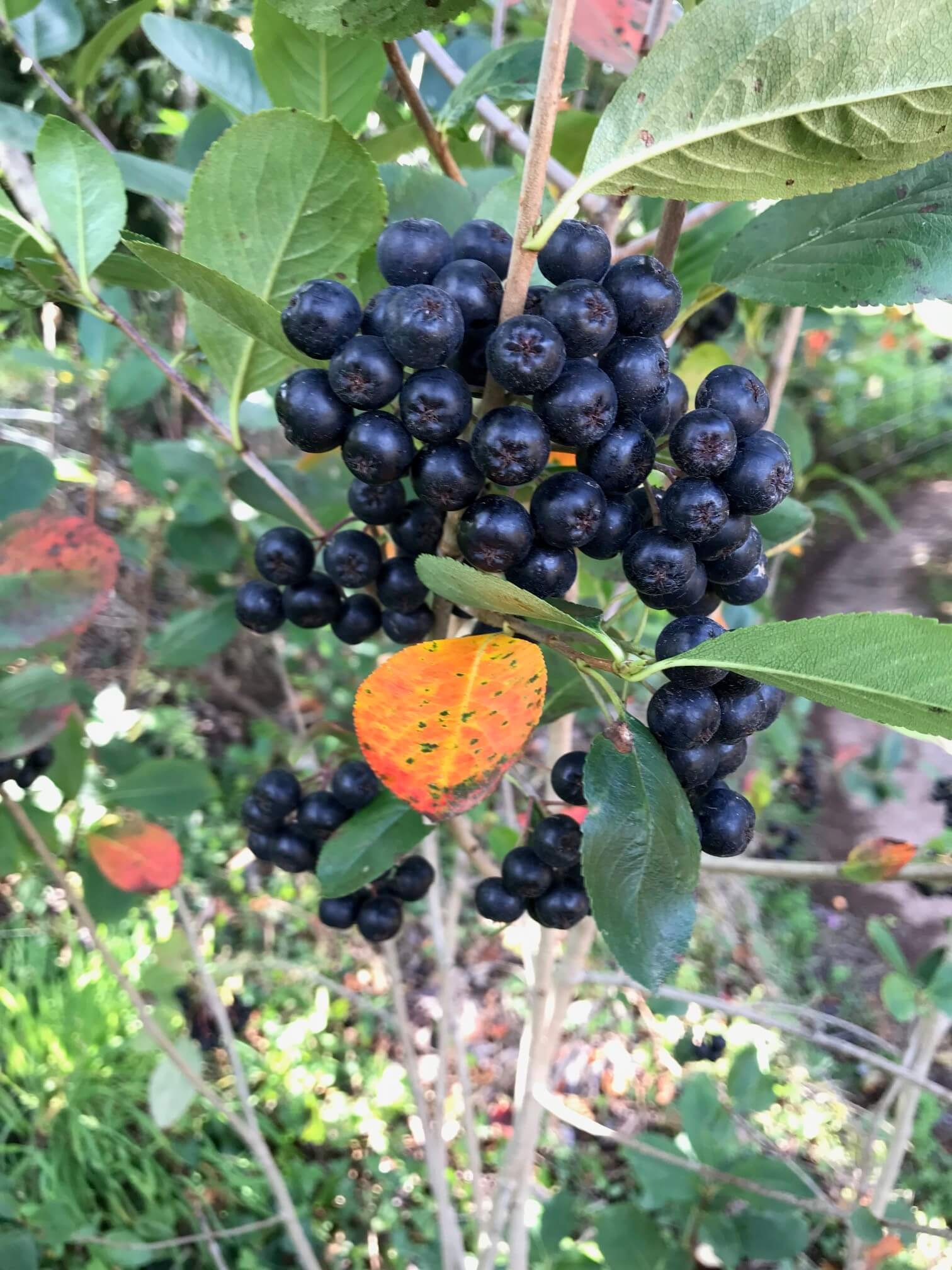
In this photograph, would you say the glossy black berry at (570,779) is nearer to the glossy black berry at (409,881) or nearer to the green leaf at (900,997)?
the glossy black berry at (409,881)

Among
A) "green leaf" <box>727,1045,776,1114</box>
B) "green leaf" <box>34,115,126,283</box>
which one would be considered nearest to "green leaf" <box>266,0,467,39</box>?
"green leaf" <box>34,115,126,283</box>

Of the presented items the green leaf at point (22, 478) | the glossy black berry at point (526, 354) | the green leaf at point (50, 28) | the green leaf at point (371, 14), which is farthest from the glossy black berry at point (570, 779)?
the green leaf at point (50, 28)

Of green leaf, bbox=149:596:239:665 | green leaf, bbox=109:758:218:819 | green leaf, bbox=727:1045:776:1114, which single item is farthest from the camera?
green leaf, bbox=727:1045:776:1114

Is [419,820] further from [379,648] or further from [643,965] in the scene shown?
[379,648]

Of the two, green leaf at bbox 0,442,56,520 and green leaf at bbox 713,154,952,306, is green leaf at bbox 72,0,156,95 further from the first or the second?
green leaf at bbox 713,154,952,306

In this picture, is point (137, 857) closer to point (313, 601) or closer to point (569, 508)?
point (313, 601)

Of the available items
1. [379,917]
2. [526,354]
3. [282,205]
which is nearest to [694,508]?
[526,354]
